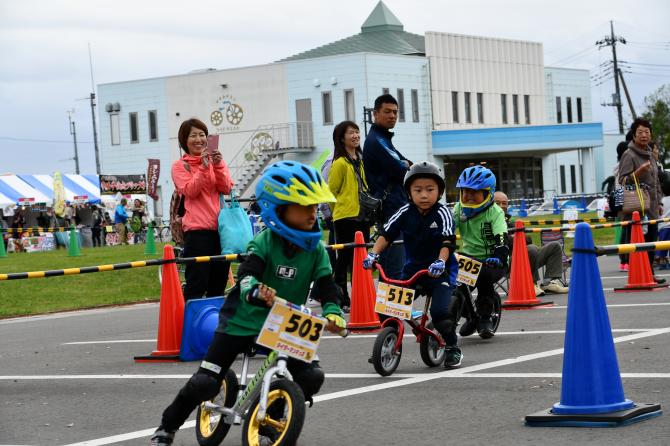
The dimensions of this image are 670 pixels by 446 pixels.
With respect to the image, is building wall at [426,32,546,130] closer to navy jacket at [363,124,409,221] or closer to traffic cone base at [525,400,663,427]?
navy jacket at [363,124,409,221]

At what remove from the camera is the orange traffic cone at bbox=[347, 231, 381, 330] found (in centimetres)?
1302

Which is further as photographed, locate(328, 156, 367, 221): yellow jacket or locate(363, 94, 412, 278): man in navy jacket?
locate(328, 156, 367, 221): yellow jacket

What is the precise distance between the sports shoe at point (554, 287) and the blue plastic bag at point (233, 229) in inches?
260

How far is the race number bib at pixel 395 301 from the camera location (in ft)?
31.8

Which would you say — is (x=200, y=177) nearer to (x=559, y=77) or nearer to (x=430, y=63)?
(x=430, y=63)

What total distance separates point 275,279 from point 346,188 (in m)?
7.40

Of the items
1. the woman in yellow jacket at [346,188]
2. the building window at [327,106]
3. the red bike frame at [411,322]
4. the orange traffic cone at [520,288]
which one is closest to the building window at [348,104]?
the building window at [327,106]

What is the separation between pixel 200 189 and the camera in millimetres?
11172

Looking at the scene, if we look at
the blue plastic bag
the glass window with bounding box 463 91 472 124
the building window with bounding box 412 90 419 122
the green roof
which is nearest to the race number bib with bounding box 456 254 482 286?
the blue plastic bag

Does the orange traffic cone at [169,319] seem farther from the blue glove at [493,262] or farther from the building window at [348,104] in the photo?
the building window at [348,104]

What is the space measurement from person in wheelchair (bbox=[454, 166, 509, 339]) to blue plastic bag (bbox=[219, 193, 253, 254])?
2.04 m

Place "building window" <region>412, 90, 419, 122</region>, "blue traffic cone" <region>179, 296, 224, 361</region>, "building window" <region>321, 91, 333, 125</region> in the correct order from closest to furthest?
"blue traffic cone" <region>179, 296, 224, 361</region> < "building window" <region>321, 91, 333, 125</region> < "building window" <region>412, 90, 419, 122</region>

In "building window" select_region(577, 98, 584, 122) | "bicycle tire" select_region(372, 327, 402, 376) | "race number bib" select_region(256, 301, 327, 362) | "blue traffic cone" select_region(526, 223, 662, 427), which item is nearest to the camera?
"race number bib" select_region(256, 301, 327, 362)

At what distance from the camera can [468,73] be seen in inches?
2849
